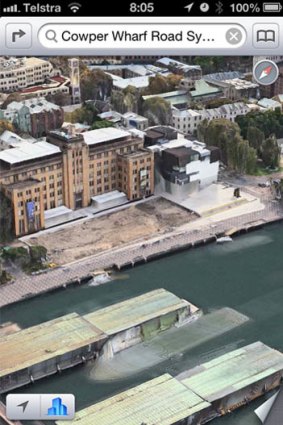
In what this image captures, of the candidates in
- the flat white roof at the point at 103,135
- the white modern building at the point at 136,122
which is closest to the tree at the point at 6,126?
the flat white roof at the point at 103,135

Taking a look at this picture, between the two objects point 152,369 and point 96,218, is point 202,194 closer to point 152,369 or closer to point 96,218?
point 96,218

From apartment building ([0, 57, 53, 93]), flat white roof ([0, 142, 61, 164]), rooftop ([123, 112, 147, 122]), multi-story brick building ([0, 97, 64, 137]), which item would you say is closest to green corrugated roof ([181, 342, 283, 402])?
flat white roof ([0, 142, 61, 164])

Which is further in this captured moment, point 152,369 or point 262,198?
point 262,198

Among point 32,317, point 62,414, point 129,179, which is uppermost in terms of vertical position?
point 62,414

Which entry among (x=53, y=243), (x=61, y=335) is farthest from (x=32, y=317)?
(x=53, y=243)
